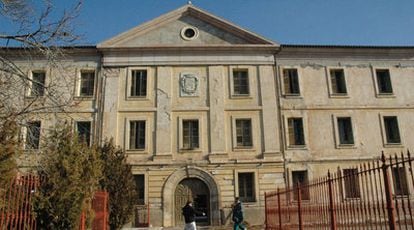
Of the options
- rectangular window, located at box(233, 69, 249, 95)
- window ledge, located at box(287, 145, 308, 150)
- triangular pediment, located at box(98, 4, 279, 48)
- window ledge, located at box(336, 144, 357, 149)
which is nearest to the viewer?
window ledge, located at box(287, 145, 308, 150)

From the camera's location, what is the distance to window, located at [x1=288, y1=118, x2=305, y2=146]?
79.3ft

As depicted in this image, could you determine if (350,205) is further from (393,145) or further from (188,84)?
(393,145)

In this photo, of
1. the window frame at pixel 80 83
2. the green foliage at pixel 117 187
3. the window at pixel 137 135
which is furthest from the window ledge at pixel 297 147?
the window frame at pixel 80 83

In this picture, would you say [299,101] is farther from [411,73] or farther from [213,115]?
[411,73]

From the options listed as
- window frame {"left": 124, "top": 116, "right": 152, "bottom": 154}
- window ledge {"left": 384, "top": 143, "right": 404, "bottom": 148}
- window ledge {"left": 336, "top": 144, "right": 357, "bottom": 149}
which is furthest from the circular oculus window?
window ledge {"left": 384, "top": 143, "right": 404, "bottom": 148}

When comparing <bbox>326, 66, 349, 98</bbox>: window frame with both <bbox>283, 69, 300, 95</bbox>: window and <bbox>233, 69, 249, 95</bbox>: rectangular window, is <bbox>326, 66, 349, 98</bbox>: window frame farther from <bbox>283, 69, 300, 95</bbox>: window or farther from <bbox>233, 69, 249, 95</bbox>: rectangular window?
<bbox>233, 69, 249, 95</bbox>: rectangular window

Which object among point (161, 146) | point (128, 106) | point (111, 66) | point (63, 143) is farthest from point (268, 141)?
point (63, 143)

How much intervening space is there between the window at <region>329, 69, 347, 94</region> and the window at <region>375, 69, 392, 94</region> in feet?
7.38

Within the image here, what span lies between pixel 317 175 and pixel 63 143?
1609 cm

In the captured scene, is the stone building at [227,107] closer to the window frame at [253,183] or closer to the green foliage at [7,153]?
the window frame at [253,183]

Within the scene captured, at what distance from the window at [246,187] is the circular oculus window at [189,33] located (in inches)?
348

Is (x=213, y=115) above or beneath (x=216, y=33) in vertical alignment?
beneath

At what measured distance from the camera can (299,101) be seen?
24.7 m

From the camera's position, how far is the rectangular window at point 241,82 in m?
24.9
